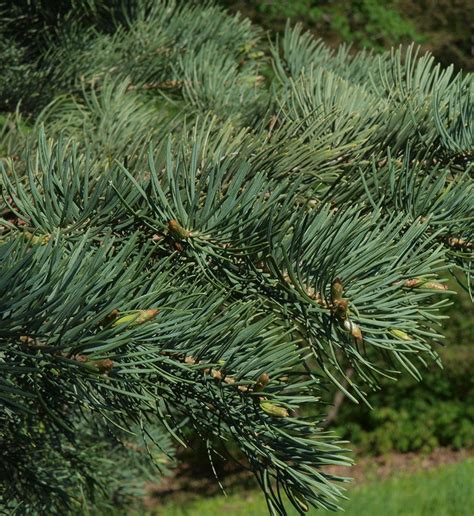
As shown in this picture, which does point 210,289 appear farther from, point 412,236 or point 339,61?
point 339,61

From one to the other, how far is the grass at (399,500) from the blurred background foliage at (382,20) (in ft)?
17.1

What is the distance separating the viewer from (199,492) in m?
8.17

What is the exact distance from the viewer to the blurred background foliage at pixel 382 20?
9.91 meters

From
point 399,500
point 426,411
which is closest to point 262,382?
point 399,500

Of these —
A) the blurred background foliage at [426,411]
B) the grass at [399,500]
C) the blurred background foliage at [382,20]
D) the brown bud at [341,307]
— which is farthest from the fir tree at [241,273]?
the blurred background foliage at [382,20]

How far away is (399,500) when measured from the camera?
604 centimetres

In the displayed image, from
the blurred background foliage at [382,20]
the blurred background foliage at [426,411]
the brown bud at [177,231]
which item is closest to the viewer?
the brown bud at [177,231]

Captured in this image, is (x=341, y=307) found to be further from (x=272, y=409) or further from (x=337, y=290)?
(x=272, y=409)

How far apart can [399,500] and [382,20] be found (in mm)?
6274

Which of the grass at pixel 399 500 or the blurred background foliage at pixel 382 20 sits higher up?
the blurred background foliage at pixel 382 20

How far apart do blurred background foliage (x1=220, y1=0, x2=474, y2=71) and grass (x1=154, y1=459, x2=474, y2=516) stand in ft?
17.1

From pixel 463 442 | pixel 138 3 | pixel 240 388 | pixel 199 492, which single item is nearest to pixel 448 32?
pixel 463 442

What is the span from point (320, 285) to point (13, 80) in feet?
4.13

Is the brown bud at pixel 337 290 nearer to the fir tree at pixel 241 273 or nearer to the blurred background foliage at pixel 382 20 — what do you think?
the fir tree at pixel 241 273
